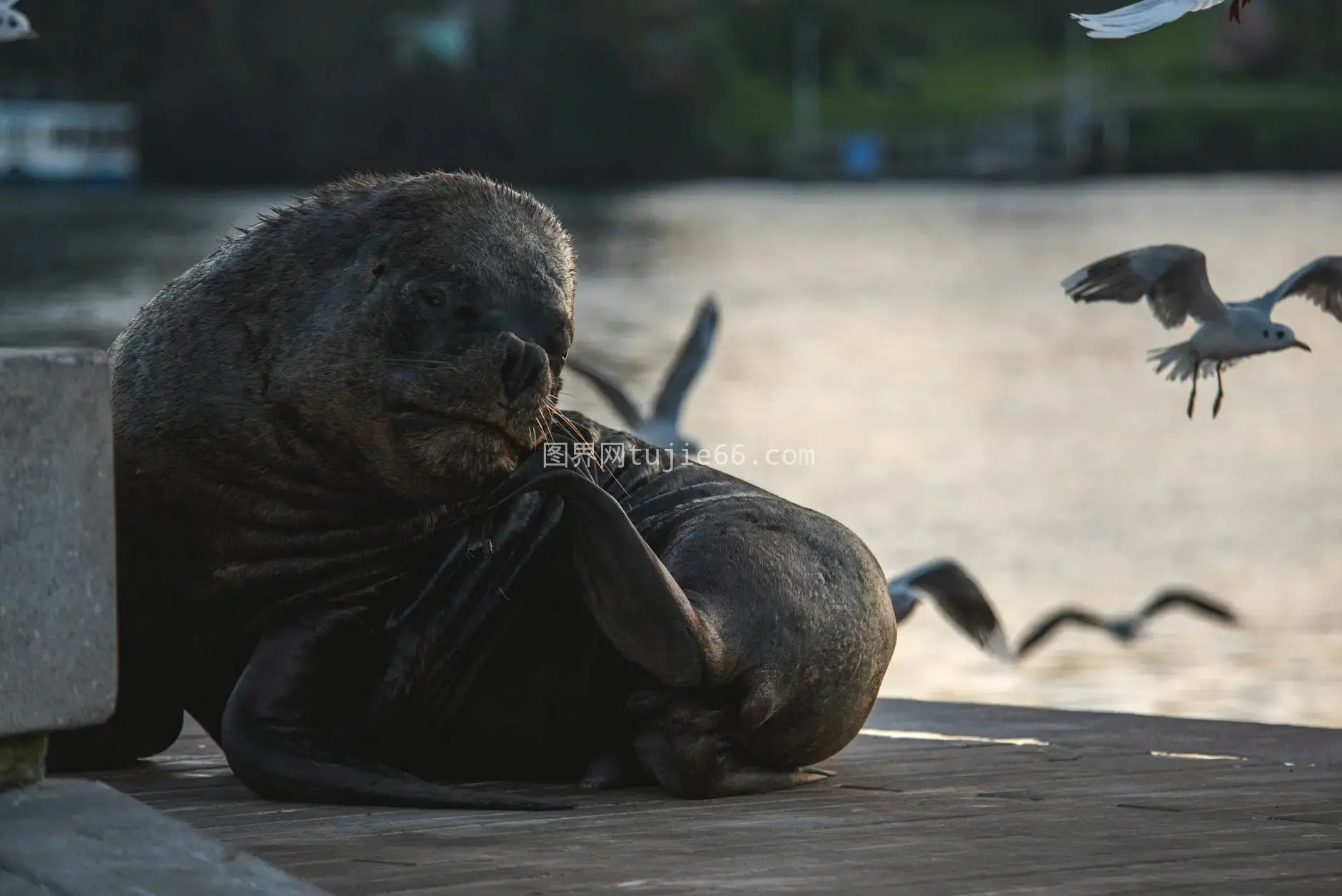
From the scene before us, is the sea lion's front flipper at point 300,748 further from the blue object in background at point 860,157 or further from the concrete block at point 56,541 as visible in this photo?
the blue object in background at point 860,157

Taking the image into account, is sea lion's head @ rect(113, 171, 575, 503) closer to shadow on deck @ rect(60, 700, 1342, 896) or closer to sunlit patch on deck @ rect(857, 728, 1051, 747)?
shadow on deck @ rect(60, 700, 1342, 896)

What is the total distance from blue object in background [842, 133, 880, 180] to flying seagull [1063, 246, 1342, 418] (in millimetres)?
116066

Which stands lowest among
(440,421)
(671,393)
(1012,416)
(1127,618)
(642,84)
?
(642,84)

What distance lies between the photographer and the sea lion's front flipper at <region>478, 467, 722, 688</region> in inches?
181

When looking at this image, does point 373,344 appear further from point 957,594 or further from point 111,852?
point 957,594

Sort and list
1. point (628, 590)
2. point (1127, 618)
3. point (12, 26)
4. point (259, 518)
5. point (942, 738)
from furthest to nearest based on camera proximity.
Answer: point (1127, 618) < point (942, 738) < point (12, 26) < point (259, 518) < point (628, 590)

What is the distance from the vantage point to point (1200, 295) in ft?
21.2

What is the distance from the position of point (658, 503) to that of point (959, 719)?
4.71ft

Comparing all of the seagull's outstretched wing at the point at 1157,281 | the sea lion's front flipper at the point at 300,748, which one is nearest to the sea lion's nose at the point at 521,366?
the sea lion's front flipper at the point at 300,748

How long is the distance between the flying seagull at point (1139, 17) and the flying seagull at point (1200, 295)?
805 millimetres

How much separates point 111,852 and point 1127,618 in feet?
38.7

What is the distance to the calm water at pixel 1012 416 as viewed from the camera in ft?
53.8

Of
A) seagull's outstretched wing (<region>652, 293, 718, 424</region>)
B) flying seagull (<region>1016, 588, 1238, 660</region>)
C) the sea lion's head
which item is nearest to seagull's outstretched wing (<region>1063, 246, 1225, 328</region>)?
the sea lion's head

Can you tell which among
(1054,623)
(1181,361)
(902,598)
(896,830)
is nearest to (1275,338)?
(1181,361)
